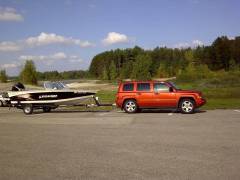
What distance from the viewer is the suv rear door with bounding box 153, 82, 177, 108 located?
1961 centimetres

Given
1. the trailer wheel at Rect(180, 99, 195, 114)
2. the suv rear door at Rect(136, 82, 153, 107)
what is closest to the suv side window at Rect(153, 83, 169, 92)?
the suv rear door at Rect(136, 82, 153, 107)

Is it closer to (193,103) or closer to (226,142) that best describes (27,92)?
(193,103)

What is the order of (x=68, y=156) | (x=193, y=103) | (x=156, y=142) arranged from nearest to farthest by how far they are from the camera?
(x=68, y=156), (x=156, y=142), (x=193, y=103)

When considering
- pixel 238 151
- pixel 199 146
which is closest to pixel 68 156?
pixel 199 146

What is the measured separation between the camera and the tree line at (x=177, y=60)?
400ft

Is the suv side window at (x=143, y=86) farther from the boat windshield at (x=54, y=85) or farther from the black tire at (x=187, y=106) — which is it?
the boat windshield at (x=54, y=85)

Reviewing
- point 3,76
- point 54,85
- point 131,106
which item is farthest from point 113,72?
point 131,106

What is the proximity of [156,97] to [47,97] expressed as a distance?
20.8ft

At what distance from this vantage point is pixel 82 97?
70.1ft

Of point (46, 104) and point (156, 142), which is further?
point (46, 104)

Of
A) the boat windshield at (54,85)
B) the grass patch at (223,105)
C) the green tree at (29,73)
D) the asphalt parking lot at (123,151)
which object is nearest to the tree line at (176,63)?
the green tree at (29,73)

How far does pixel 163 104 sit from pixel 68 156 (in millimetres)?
11676

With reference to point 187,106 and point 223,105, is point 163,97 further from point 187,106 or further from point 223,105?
point 223,105

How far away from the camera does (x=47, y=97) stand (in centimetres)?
2145
